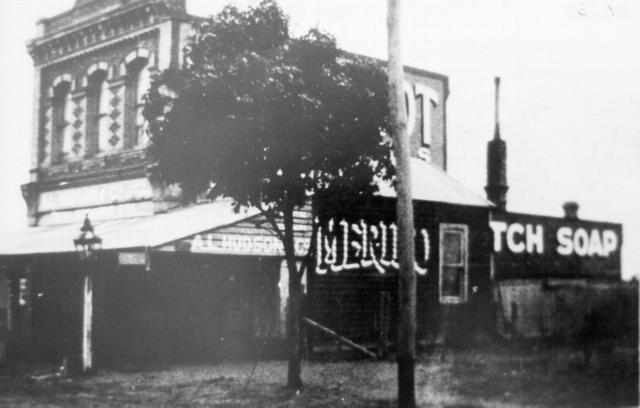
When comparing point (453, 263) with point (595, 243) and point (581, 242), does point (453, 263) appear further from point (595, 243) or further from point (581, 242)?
point (595, 243)

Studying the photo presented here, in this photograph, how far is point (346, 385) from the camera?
46.8ft

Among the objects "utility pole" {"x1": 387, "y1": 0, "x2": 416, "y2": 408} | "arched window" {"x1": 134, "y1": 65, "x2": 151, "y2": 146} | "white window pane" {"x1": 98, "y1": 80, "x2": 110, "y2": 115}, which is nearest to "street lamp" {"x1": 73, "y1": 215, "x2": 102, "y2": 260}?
"arched window" {"x1": 134, "y1": 65, "x2": 151, "y2": 146}

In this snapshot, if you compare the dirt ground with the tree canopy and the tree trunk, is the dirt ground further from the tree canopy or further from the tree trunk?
the tree canopy

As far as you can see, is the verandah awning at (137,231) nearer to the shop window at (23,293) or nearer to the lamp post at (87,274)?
the lamp post at (87,274)

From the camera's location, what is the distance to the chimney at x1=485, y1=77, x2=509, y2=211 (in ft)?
76.4

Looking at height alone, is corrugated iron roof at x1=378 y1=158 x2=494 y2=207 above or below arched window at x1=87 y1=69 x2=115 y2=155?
below

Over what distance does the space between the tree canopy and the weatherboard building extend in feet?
3.39

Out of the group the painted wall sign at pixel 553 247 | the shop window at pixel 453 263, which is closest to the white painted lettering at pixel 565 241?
the painted wall sign at pixel 553 247

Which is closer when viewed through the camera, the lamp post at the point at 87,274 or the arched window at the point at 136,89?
the lamp post at the point at 87,274

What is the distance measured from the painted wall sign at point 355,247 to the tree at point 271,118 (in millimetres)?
5181

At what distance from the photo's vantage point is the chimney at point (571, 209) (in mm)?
24378

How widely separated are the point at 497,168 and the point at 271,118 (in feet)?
40.5

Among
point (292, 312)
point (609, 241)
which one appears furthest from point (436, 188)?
point (292, 312)

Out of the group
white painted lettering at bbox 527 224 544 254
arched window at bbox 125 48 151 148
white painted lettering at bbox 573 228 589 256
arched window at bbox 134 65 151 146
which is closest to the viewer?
arched window at bbox 134 65 151 146
